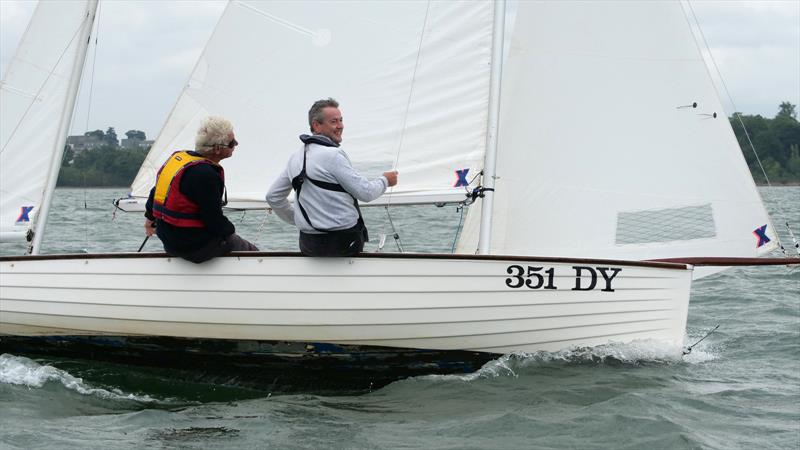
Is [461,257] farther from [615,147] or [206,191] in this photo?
[615,147]

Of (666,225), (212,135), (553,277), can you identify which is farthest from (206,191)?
(666,225)

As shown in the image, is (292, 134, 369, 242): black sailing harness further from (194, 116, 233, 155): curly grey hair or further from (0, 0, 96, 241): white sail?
(0, 0, 96, 241): white sail

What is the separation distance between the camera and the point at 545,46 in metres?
6.50

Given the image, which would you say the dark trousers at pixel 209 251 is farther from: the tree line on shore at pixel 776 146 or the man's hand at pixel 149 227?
the tree line on shore at pixel 776 146

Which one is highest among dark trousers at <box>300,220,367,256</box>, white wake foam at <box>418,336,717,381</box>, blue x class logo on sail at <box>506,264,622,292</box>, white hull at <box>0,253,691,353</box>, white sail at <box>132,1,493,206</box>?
white sail at <box>132,1,493,206</box>

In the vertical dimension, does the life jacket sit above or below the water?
above

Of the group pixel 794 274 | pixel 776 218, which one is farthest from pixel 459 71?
pixel 776 218

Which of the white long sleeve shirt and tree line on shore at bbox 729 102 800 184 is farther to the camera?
tree line on shore at bbox 729 102 800 184

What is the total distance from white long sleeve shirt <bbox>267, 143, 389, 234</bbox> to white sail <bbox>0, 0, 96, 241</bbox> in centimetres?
214

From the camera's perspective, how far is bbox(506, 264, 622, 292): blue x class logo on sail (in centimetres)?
536

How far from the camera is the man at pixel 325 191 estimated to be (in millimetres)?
5250

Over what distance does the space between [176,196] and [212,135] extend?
1.17 feet

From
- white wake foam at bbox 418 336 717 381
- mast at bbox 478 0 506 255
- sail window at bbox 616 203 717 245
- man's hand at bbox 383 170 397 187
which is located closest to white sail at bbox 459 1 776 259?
sail window at bbox 616 203 717 245

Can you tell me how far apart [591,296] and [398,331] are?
100cm
